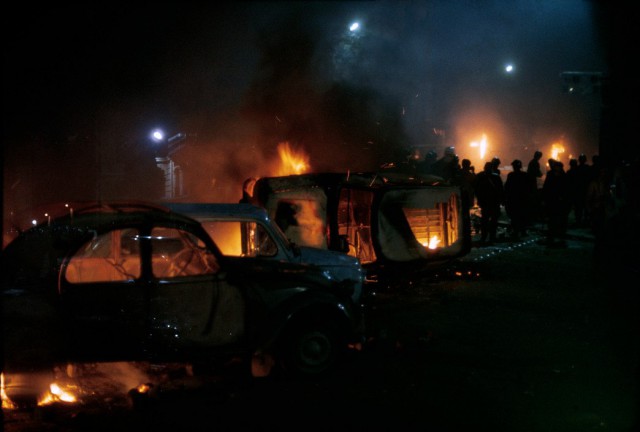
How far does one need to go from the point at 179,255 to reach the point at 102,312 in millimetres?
1019

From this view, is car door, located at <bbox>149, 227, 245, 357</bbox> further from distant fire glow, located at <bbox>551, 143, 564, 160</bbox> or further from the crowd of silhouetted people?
distant fire glow, located at <bbox>551, 143, 564, 160</bbox>

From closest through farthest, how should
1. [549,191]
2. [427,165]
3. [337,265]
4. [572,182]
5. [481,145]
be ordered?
[337,265] < [549,191] < [572,182] < [427,165] < [481,145]

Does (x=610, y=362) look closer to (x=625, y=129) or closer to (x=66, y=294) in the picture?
(x=66, y=294)

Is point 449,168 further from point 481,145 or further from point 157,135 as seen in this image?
point 481,145

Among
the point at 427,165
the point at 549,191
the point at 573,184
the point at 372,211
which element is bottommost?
the point at 372,211

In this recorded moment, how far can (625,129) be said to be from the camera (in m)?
23.7

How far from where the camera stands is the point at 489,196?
44.7ft

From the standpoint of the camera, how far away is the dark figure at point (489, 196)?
1365 cm

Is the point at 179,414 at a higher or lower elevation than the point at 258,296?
lower

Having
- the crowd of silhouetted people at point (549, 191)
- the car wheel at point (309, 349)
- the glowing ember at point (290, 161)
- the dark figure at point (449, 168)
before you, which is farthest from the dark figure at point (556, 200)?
the car wheel at point (309, 349)

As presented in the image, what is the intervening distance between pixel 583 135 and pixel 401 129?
74.0 feet

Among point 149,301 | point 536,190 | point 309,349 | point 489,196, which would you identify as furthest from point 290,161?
point 149,301

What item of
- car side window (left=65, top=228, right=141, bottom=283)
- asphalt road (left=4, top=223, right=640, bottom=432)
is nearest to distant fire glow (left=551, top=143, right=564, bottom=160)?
asphalt road (left=4, top=223, right=640, bottom=432)

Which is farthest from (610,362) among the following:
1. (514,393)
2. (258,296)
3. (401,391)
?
(258,296)
